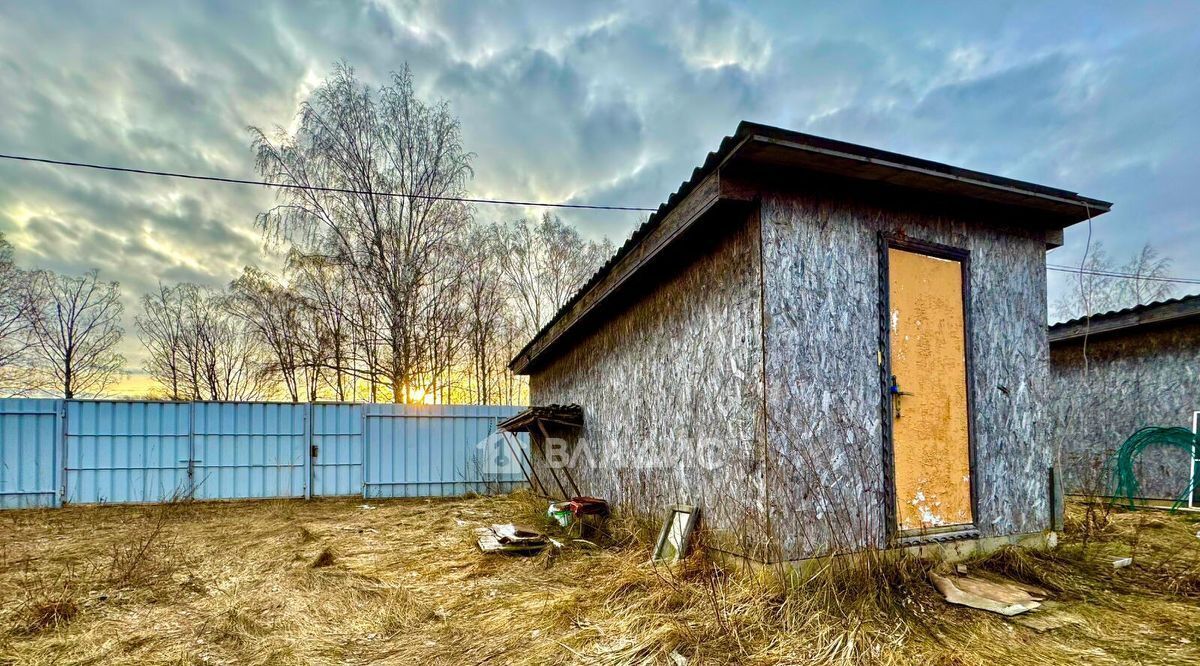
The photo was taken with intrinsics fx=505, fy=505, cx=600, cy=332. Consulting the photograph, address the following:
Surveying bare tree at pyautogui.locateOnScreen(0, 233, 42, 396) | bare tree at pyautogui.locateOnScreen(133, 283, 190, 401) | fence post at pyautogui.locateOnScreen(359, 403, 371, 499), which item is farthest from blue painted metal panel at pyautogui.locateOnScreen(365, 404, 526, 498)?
bare tree at pyautogui.locateOnScreen(0, 233, 42, 396)

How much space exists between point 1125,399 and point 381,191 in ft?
43.2

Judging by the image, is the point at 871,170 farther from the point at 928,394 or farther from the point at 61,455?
the point at 61,455

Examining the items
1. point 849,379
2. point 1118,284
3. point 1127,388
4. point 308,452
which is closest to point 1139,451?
point 1127,388

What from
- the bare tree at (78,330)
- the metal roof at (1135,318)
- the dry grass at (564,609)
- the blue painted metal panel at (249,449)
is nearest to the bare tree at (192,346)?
the bare tree at (78,330)

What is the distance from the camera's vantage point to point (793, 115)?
8609 mm

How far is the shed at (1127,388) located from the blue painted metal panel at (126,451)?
41.4ft

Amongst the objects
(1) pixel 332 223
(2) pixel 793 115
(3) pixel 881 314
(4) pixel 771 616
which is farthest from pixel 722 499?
(1) pixel 332 223

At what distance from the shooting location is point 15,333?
504 inches

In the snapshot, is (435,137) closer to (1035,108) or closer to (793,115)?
(793,115)

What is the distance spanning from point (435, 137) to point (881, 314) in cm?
1133

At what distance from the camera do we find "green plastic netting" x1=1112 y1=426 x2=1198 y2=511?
5566mm

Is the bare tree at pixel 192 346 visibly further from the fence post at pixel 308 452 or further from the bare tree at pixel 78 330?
the fence post at pixel 308 452

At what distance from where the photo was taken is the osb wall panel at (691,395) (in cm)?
321

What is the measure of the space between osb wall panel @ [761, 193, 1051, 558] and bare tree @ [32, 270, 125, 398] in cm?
1856
